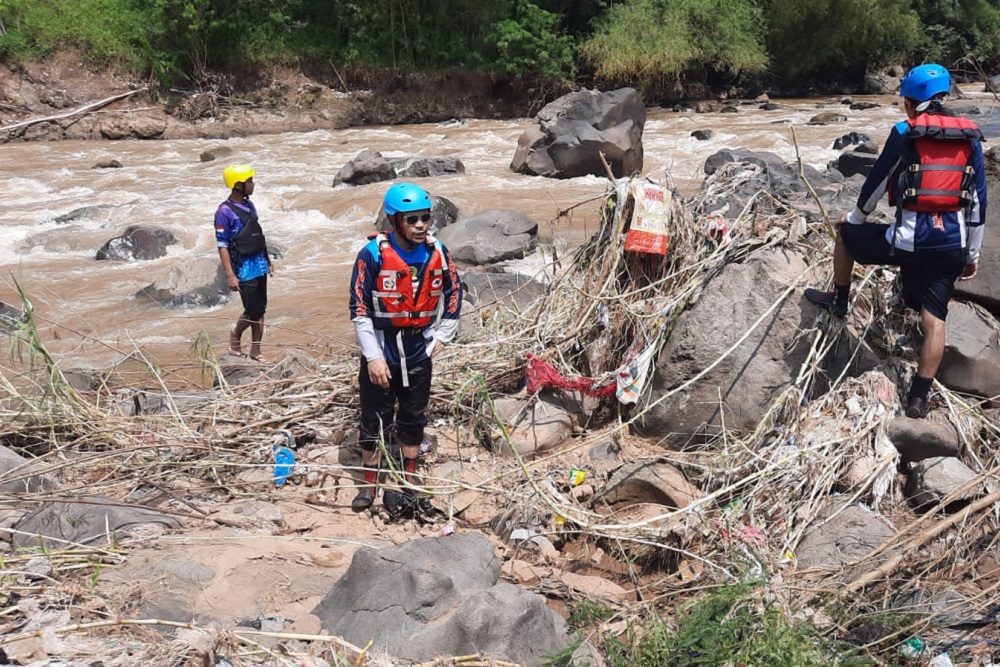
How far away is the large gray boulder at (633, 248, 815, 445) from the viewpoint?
4.61 metres

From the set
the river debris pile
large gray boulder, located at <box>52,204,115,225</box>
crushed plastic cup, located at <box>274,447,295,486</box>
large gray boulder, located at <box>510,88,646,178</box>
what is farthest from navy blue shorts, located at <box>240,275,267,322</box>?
large gray boulder, located at <box>510,88,646,178</box>

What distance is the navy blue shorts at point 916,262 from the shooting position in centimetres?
419

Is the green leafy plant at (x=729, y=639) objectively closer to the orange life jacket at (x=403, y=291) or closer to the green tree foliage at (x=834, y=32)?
the orange life jacket at (x=403, y=291)

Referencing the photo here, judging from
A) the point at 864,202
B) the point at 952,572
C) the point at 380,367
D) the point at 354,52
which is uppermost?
the point at 354,52

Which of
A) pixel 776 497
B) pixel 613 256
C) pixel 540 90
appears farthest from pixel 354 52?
pixel 776 497

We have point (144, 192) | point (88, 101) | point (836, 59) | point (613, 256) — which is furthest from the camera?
point (836, 59)

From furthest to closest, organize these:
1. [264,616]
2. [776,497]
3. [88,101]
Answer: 1. [88,101]
2. [776,497]
3. [264,616]

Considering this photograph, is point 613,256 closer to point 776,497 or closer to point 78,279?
point 776,497

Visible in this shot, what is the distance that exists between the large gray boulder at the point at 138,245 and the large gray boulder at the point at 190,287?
1495mm

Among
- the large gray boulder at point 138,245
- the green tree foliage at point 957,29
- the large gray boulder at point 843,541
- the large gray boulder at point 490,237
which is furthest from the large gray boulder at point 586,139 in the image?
the green tree foliage at point 957,29

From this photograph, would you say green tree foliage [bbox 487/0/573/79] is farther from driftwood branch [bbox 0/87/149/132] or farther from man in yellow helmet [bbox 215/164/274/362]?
man in yellow helmet [bbox 215/164/274/362]

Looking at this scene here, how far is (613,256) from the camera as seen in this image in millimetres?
5332

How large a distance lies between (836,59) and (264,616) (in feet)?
86.5

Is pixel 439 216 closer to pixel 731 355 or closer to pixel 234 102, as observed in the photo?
pixel 731 355
